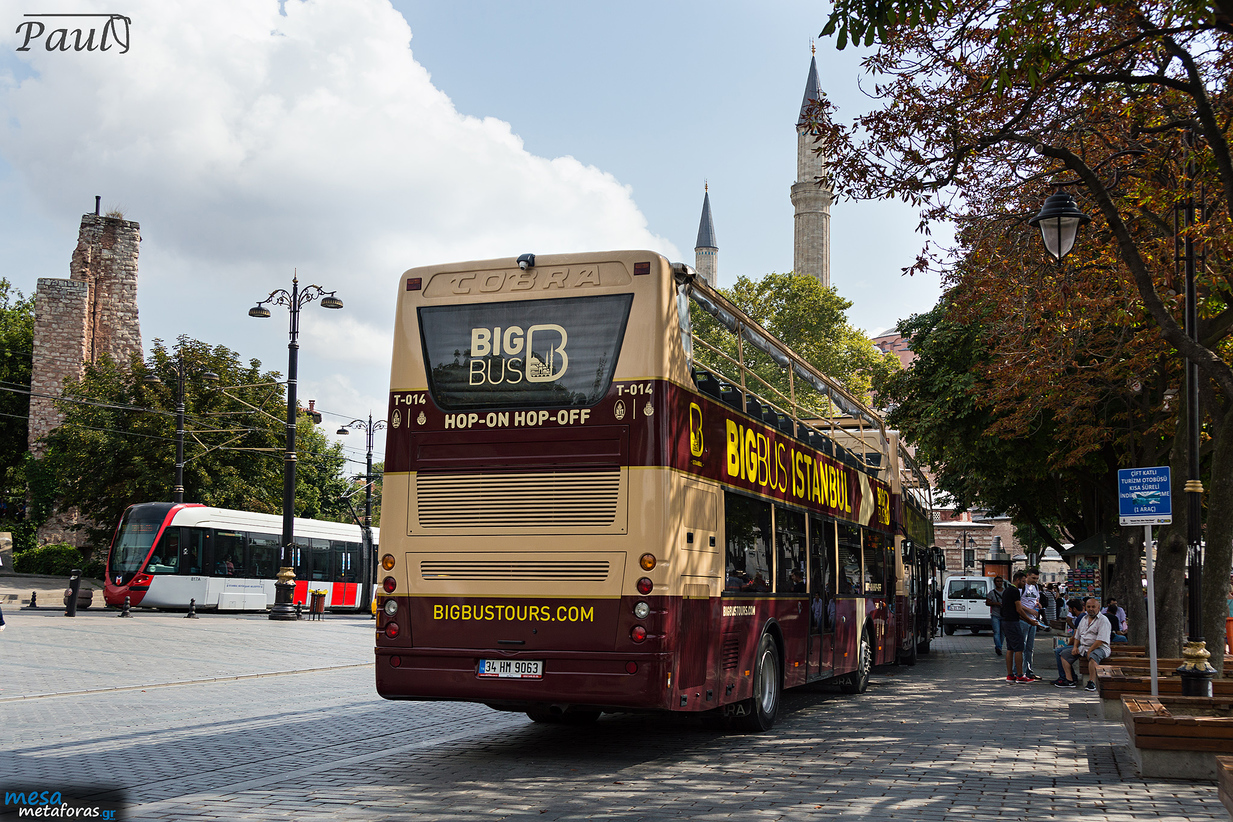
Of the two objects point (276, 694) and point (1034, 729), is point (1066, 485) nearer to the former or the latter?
point (1034, 729)

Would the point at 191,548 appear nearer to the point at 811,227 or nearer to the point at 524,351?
the point at 524,351

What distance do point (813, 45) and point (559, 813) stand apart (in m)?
87.6

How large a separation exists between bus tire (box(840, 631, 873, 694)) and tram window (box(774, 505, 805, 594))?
3574mm

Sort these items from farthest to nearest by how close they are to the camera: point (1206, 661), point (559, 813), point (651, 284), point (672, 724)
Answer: point (672, 724) → point (1206, 661) → point (651, 284) → point (559, 813)

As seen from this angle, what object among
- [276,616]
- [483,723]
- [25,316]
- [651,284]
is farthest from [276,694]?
[25,316]

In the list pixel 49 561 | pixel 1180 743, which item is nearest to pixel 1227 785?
pixel 1180 743

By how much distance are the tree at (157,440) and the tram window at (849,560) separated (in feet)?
105

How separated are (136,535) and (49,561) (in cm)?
1624

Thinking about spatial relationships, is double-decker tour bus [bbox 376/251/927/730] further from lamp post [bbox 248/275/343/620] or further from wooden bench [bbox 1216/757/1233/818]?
lamp post [bbox 248/275/343/620]

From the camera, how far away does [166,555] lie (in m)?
31.7

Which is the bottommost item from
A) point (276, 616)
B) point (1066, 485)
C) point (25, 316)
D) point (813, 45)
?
point (276, 616)

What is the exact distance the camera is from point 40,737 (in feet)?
31.8

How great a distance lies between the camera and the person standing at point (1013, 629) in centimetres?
1845

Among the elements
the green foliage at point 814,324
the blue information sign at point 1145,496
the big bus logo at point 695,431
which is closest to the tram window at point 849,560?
the blue information sign at point 1145,496
